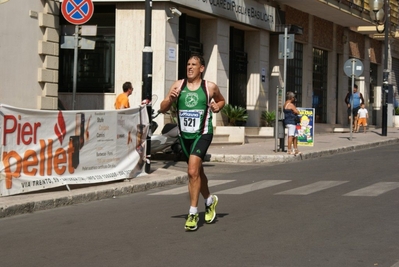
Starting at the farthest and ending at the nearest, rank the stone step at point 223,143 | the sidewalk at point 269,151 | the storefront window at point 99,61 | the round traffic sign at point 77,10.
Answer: the storefront window at point 99,61
the stone step at point 223,143
the sidewalk at point 269,151
the round traffic sign at point 77,10

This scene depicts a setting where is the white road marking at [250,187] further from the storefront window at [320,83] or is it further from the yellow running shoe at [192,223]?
the storefront window at [320,83]

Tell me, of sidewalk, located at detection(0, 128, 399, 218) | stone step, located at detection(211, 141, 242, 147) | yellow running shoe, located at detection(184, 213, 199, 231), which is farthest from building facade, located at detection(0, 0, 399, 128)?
yellow running shoe, located at detection(184, 213, 199, 231)

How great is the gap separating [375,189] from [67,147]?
15.6 feet

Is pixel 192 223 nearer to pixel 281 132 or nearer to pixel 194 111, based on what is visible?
pixel 194 111

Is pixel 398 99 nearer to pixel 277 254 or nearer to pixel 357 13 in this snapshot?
pixel 357 13

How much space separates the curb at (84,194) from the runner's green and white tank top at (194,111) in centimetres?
275

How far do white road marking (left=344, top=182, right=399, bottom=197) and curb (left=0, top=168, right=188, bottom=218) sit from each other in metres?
3.44

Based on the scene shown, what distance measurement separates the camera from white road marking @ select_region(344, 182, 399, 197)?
11645 mm

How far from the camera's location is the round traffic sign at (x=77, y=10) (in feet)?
45.8

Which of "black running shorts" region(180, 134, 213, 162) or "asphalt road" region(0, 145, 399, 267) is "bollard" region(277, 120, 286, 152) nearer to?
"asphalt road" region(0, 145, 399, 267)

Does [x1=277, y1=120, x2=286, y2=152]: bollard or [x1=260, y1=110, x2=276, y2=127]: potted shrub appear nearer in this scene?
[x1=277, y1=120, x2=286, y2=152]: bollard

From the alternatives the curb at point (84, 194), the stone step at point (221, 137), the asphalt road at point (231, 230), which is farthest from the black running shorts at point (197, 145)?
the stone step at point (221, 137)

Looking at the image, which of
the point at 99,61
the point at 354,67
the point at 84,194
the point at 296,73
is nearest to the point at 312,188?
the point at 84,194

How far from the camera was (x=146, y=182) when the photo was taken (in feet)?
43.8
